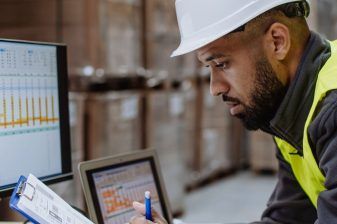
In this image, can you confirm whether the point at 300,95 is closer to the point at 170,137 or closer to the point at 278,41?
the point at 278,41

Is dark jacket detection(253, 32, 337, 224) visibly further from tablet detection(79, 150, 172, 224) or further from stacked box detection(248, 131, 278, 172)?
stacked box detection(248, 131, 278, 172)

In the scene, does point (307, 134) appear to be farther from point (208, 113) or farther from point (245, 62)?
point (208, 113)

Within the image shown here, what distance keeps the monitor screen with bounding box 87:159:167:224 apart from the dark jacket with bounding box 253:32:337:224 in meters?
0.42

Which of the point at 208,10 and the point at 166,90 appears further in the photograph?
the point at 166,90

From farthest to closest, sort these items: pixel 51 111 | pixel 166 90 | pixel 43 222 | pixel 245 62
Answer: pixel 166 90, pixel 51 111, pixel 245 62, pixel 43 222

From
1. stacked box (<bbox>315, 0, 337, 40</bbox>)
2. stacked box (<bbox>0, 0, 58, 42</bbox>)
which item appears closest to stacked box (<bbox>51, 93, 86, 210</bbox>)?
stacked box (<bbox>0, 0, 58, 42</bbox>)

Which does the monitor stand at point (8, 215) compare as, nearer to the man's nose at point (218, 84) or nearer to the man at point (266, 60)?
the man at point (266, 60)

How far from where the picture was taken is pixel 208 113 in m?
5.86

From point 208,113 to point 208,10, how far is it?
4.50 m

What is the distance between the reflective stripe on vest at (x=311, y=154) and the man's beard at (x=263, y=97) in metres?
0.14

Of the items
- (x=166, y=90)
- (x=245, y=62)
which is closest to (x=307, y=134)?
(x=245, y=62)

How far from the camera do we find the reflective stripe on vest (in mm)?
1270

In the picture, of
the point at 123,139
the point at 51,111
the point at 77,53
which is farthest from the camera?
the point at 123,139

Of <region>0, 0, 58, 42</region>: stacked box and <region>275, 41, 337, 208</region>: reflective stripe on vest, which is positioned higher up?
<region>0, 0, 58, 42</region>: stacked box
